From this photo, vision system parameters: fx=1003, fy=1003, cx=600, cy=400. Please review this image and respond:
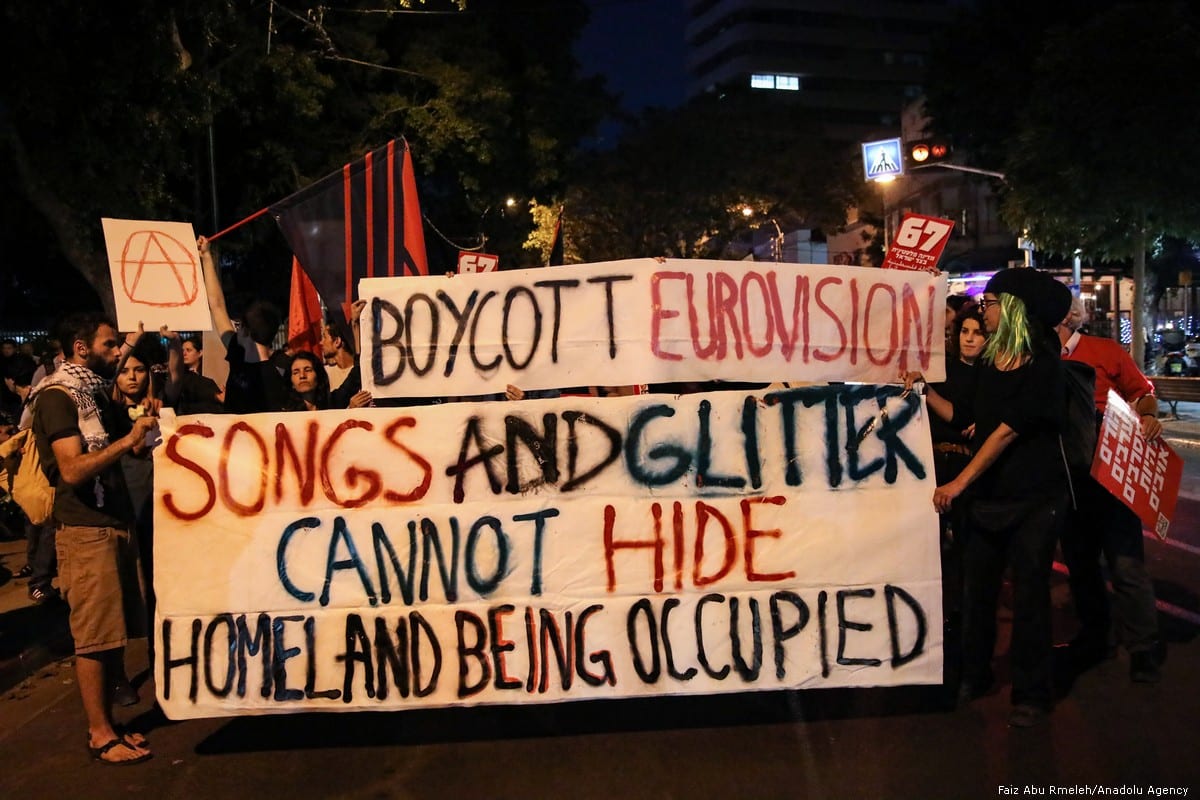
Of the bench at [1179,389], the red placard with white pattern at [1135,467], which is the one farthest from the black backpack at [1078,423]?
the bench at [1179,389]

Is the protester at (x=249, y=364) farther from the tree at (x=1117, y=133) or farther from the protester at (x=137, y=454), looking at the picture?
the tree at (x=1117, y=133)

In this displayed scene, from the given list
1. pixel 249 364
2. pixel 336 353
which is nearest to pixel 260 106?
pixel 249 364

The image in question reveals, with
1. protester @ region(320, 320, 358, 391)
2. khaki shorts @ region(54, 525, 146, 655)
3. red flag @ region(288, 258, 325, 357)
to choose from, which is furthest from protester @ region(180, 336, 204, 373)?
khaki shorts @ region(54, 525, 146, 655)

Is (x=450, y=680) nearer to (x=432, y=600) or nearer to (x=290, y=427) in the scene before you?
(x=432, y=600)

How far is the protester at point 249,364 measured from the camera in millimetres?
5508

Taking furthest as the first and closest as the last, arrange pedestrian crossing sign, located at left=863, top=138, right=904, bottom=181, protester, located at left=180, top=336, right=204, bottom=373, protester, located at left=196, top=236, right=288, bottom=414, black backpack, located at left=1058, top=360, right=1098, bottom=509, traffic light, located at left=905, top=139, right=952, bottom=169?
pedestrian crossing sign, located at left=863, top=138, right=904, bottom=181 < traffic light, located at left=905, top=139, right=952, bottom=169 < protester, located at left=180, top=336, right=204, bottom=373 < protester, located at left=196, top=236, right=288, bottom=414 < black backpack, located at left=1058, top=360, right=1098, bottom=509

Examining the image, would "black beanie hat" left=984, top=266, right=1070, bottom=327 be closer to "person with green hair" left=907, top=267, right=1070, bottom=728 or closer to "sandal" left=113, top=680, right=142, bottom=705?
"person with green hair" left=907, top=267, right=1070, bottom=728

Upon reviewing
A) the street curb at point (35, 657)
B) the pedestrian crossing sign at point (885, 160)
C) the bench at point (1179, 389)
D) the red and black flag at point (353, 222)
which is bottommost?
the bench at point (1179, 389)

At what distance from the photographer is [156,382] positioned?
224 inches

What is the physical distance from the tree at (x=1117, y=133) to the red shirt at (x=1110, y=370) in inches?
453

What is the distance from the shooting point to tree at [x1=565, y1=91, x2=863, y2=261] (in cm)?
3616

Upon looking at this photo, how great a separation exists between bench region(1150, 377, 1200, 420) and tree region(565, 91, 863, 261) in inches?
866

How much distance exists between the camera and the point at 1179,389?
15.3m

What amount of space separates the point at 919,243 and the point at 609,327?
10.1ft
